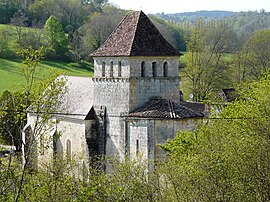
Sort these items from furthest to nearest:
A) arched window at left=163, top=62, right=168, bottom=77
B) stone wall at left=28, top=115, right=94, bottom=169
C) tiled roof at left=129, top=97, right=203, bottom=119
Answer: stone wall at left=28, top=115, right=94, bottom=169 < arched window at left=163, top=62, right=168, bottom=77 < tiled roof at left=129, top=97, right=203, bottom=119

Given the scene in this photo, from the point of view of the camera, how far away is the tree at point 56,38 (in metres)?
73.7

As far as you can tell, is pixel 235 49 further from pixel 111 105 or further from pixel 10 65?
pixel 111 105

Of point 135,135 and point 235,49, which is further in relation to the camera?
point 235,49

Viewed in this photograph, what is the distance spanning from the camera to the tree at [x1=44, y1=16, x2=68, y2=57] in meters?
73.7

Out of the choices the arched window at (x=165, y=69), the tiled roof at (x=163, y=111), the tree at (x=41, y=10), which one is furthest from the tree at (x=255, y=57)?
the tree at (x=41, y=10)

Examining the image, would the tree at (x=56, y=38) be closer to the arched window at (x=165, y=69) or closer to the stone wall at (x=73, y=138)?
the stone wall at (x=73, y=138)

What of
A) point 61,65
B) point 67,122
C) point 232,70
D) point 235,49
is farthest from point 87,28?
point 67,122

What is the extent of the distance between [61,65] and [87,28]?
1279 cm

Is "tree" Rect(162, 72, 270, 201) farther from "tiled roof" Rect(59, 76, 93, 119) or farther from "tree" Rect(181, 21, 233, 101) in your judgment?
"tree" Rect(181, 21, 233, 101)

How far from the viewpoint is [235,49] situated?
74.4 metres

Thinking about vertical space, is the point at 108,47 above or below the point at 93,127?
above

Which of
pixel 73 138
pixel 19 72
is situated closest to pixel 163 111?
pixel 73 138

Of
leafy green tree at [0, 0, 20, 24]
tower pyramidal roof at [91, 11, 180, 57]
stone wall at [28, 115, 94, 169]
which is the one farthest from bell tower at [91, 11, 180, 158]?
leafy green tree at [0, 0, 20, 24]

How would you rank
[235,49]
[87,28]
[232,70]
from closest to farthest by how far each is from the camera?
1. [232,70]
2. [235,49]
3. [87,28]
